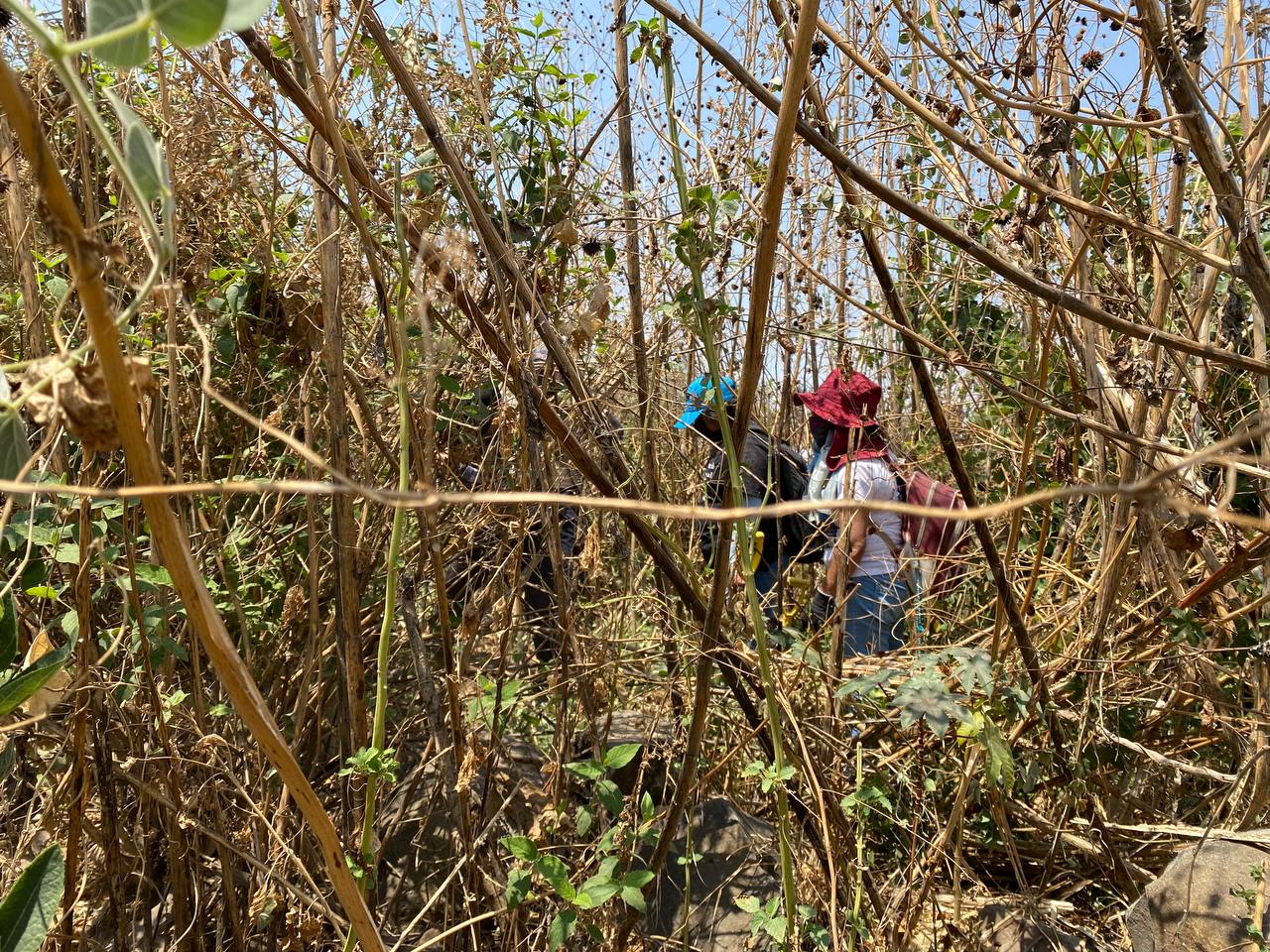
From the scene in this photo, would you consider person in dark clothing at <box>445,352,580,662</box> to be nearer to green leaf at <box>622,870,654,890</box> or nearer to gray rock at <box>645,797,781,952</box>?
green leaf at <box>622,870,654,890</box>

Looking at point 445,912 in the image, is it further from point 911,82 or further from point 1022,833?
point 911,82

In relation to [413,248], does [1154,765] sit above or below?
below

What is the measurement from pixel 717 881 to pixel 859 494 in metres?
1.32

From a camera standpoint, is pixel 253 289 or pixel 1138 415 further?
pixel 253 289

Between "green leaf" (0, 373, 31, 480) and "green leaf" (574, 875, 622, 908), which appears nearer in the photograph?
"green leaf" (0, 373, 31, 480)

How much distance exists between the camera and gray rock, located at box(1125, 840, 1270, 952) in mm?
1684

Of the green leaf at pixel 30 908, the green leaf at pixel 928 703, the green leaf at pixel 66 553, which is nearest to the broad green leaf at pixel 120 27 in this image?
the green leaf at pixel 30 908

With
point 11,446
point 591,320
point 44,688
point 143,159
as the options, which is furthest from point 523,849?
point 143,159

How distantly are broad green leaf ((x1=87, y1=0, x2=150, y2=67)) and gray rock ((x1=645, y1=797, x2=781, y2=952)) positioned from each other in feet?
5.53

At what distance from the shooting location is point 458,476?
6.09ft

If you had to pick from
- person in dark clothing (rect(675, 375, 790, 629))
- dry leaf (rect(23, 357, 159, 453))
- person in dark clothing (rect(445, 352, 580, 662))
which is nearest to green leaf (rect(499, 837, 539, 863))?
person in dark clothing (rect(445, 352, 580, 662))

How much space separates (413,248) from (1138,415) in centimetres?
138

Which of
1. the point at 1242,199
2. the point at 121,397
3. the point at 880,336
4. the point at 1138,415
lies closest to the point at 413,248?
the point at 121,397

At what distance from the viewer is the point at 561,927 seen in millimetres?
1423
